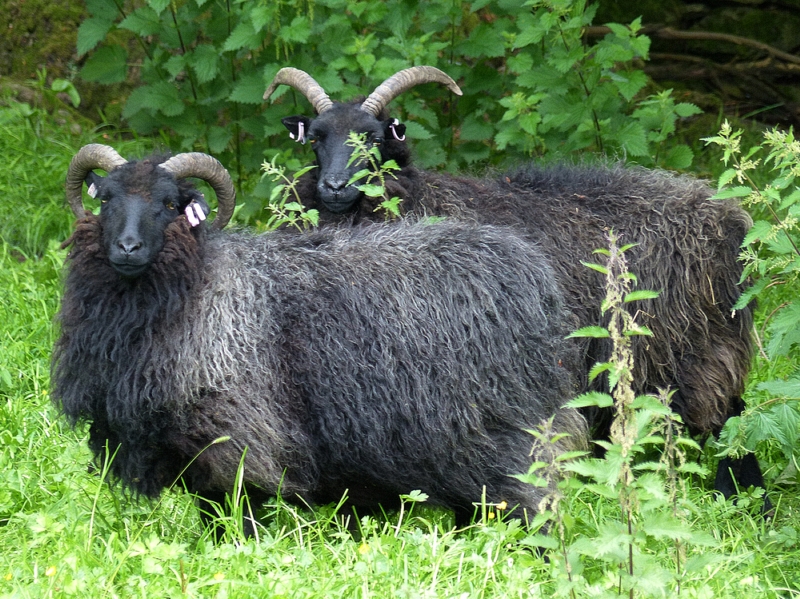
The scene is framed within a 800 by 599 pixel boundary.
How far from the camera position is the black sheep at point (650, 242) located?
526 cm

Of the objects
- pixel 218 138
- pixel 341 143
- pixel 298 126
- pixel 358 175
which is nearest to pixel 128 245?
pixel 358 175

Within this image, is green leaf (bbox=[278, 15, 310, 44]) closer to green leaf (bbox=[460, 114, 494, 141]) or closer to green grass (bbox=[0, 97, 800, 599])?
green leaf (bbox=[460, 114, 494, 141])

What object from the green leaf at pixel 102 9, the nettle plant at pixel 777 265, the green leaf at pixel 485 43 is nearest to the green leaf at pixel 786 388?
the nettle plant at pixel 777 265

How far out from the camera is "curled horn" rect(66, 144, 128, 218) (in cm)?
452

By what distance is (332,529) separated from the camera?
4.32 metres

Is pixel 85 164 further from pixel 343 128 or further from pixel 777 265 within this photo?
pixel 777 265

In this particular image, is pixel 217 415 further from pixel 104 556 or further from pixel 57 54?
pixel 57 54

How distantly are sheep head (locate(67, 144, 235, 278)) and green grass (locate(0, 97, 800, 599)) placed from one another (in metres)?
0.94

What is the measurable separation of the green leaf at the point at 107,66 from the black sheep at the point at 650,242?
2919mm

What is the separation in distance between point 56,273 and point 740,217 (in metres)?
4.37

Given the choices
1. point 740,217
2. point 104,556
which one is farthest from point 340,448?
point 740,217

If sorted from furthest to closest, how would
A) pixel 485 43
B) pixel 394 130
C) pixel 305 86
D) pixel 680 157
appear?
pixel 485 43
pixel 680 157
pixel 305 86
pixel 394 130

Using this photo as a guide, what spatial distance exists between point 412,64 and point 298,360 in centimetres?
335

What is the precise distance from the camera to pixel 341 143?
5855mm
